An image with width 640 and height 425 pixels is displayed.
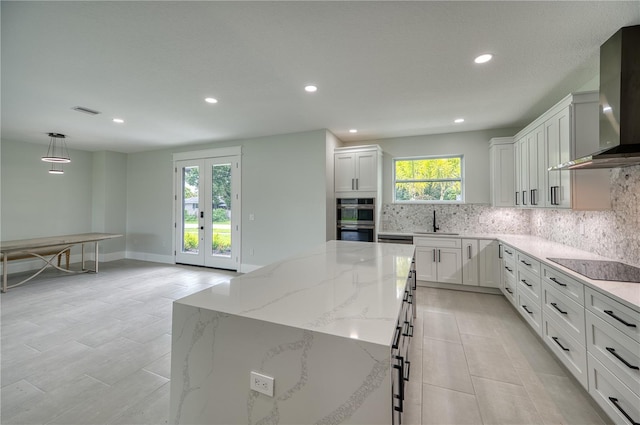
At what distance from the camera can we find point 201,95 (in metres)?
3.10

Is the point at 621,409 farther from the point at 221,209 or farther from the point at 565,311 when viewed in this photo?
the point at 221,209

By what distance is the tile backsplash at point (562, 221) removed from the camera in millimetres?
2191

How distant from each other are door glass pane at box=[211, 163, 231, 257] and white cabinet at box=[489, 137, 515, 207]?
490cm

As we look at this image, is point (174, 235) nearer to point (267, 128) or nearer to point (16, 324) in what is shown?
point (16, 324)

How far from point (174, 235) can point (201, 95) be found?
3993 mm

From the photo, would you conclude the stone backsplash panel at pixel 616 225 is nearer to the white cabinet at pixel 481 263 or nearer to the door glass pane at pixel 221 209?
the white cabinet at pixel 481 263

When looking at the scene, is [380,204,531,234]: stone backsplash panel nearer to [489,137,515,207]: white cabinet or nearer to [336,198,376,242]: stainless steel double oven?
[489,137,515,207]: white cabinet

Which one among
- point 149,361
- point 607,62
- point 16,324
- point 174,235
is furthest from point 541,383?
point 174,235

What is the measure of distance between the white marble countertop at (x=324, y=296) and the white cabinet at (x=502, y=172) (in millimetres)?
2971

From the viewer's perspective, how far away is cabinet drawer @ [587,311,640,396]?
1347mm

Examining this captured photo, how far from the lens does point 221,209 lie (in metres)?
5.51

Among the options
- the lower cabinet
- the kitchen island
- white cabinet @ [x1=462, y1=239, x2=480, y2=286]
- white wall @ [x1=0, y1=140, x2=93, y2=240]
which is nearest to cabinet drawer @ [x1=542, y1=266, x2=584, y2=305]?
the lower cabinet

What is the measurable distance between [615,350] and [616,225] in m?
1.47

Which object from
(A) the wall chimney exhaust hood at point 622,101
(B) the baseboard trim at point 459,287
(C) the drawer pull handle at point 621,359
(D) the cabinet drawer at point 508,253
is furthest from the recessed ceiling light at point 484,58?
(B) the baseboard trim at point 459,287
